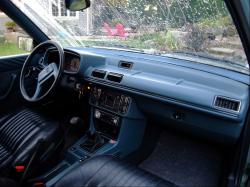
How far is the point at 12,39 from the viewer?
3.26m

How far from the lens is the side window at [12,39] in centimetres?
311

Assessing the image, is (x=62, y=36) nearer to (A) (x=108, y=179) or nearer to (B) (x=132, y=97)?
(B) (x=132, y=97)

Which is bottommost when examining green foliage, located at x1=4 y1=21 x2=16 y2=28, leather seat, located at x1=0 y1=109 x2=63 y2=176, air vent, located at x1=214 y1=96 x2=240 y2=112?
leather seat, located at x1=0 y1=109 x2=63 y2=176

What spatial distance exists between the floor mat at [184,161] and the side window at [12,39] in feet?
5.25

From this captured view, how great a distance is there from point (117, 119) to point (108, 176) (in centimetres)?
81

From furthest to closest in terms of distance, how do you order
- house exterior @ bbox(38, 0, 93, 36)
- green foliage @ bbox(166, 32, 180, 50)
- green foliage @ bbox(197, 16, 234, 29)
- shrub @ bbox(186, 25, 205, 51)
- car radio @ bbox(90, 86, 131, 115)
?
house exterior @ bbox(38, 0, 93, 36), car radio @ bbox(90, 86, 131, 115), green foliage @ bbox(166, 32, 180, 50), shrub @ bbox(186, 25, 205, 51), green foliage @ bbox(197, 16, 234, 29)

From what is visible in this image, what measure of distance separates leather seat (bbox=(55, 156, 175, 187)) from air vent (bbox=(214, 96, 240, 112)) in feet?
1.85

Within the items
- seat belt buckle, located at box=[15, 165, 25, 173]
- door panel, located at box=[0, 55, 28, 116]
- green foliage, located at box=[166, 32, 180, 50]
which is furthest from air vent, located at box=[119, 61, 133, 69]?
door panel, located at box=[0, 55, 28, 116]

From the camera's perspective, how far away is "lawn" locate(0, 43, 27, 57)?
10.6 feet

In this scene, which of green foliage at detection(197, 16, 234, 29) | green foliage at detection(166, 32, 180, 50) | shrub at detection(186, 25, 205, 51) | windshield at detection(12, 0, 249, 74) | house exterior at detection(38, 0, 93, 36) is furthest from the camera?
house exterior at detection(38, 0, 93, 36)

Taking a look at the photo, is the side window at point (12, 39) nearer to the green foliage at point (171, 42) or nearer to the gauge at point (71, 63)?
the gauge at point (71, 63)

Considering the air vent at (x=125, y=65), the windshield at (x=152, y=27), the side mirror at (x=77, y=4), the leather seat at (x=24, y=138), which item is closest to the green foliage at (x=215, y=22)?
the windshield at (x=152, y=27)

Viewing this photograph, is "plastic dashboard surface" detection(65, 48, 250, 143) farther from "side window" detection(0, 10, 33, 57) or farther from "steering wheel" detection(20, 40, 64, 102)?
"side window" detection(0, 10, 33, 57)

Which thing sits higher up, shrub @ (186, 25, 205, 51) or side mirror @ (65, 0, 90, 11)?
side mirror @ (65, 0, 90, 11)
